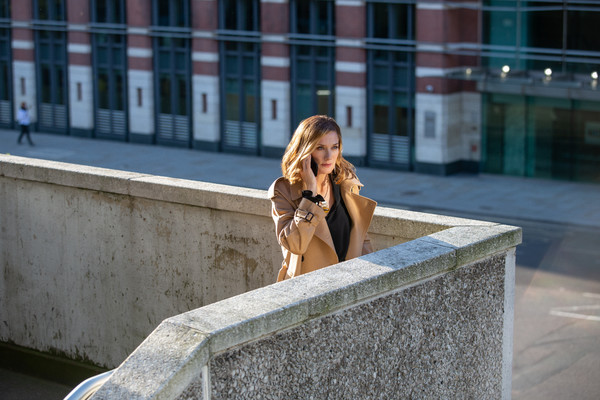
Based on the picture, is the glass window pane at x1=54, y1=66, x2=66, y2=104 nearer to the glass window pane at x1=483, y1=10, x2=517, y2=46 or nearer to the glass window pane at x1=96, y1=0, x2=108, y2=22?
the glass window pane at x1=96, y1=0, x2=108, y2=22

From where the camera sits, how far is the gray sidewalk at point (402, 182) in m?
27.3

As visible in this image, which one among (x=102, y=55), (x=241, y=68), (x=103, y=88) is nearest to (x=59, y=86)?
(x=103, y=88)

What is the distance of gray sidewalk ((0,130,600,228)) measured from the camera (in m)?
27.3

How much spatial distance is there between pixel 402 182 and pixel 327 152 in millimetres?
25296

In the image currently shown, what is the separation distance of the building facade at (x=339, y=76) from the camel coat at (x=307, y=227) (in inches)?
955

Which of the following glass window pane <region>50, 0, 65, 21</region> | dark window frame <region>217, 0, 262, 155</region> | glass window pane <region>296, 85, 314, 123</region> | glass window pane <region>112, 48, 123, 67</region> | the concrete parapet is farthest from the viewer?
glass window pane <region>50, 0, 65, 21</region>

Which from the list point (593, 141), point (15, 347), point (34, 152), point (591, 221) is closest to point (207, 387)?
point (15, 347)

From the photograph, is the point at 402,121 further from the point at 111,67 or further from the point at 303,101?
the point at 111,67

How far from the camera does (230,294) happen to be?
26.5 ft

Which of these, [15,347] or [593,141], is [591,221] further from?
[15,347]

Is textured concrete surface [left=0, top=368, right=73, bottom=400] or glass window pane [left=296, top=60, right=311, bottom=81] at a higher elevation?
glass window pane [left=296, top=60, right=311, bottom=81]

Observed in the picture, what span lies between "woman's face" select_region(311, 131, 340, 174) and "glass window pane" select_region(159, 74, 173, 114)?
3246 centimetres

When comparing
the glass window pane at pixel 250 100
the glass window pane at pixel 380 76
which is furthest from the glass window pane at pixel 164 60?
the glass window pane at pixel 380 76

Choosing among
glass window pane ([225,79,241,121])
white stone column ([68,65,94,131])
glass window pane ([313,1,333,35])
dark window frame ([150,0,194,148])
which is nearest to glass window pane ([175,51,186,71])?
dark window frame ([150,0,194,148])
